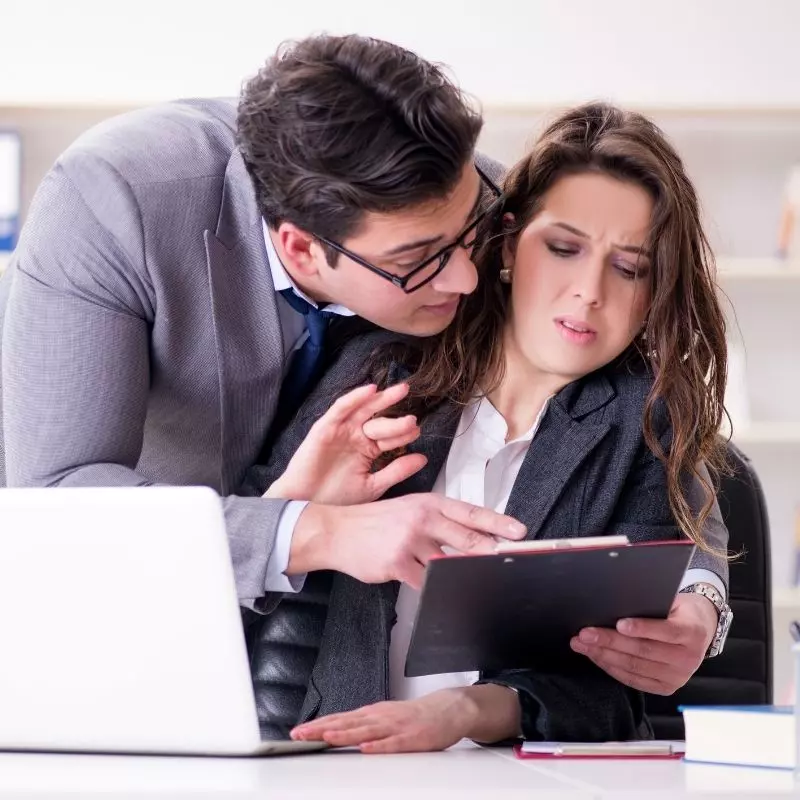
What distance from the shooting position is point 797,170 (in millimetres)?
3666

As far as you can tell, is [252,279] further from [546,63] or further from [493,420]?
[546,63]

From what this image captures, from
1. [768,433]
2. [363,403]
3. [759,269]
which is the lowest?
[768,433]

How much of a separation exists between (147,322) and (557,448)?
0.64 meters

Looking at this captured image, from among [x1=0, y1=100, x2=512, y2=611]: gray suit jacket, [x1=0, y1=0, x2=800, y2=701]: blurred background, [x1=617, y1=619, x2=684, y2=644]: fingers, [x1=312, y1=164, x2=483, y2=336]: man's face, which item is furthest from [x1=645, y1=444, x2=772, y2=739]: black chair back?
[x1=0, y1=0, x2=800, y2=701]: blurred background

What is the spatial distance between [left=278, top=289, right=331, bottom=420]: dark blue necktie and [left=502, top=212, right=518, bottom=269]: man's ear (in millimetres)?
294

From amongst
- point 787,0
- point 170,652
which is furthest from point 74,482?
point 787,0

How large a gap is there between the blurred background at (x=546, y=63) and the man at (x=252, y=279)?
201cm

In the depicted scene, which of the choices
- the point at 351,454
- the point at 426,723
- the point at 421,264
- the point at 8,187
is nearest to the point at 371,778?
the point at 426,723

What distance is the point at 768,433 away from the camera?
11.7 feet

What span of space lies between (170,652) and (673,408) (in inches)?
39.3

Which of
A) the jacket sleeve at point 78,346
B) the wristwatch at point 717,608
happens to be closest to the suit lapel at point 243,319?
the jacket sleeve at point 78,346

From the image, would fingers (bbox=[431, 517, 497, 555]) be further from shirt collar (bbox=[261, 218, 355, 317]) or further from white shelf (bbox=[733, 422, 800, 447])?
white shelf (bbox=[733, 422, 800, 447])

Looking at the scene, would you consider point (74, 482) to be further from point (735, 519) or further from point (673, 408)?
point (735, 519)

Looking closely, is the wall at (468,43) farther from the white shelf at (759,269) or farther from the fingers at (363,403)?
the fingers at (363,403)
